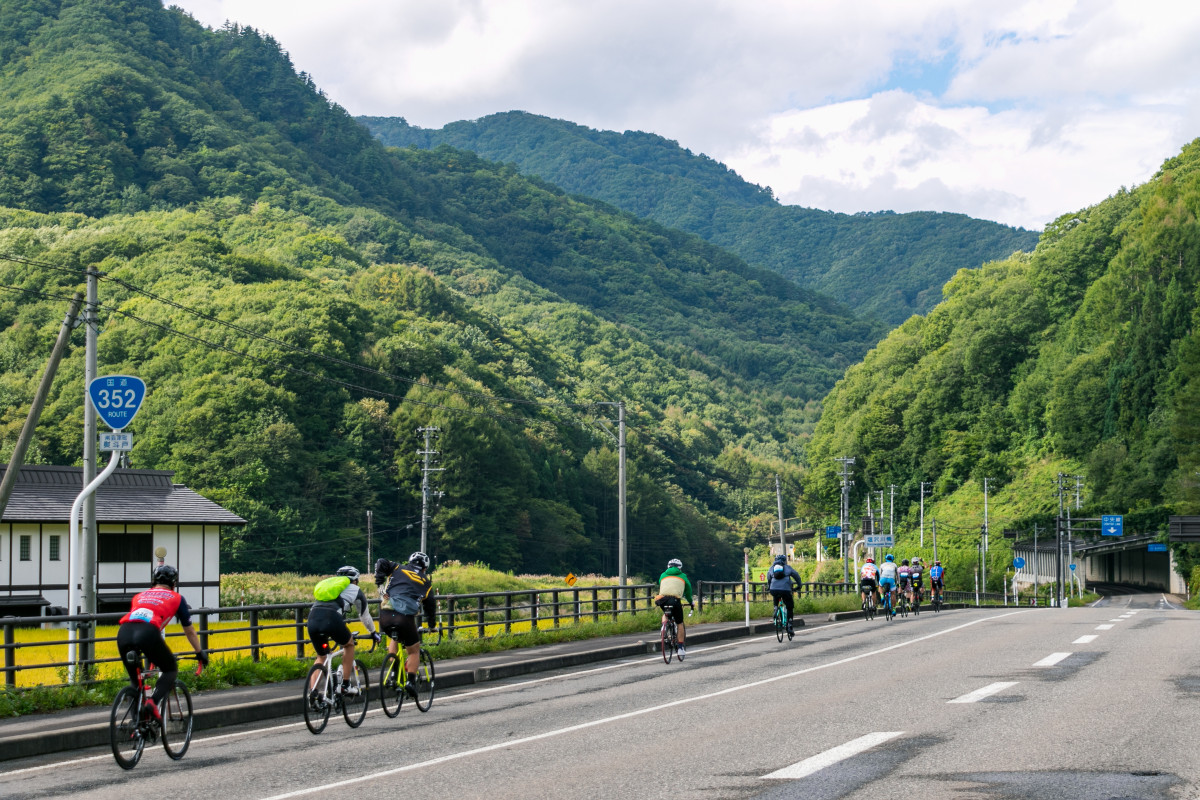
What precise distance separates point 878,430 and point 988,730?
119 metres

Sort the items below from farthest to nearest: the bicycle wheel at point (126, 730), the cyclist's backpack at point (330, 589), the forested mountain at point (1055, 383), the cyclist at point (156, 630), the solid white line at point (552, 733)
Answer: the forested mountain at point (1055, 383), the cyclist's backpack at point (330, 589), the cyclist at point (156, 630), the bicycle wheel at point (126, 730), the solid white line at point (552, 733)

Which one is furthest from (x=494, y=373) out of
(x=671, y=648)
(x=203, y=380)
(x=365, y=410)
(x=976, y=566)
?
(x=671, y=648)

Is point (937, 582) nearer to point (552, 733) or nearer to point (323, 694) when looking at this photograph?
point (552, 733)

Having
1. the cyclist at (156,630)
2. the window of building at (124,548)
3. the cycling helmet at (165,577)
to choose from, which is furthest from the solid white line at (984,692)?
the window of building at (124,548)

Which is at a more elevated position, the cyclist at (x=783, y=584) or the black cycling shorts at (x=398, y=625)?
the black cycling shorts at (x=398, y=625)

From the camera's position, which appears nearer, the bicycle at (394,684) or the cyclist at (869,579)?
the bicycle at (394,684)

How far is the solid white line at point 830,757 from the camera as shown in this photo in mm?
8500

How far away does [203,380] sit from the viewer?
78.8 meters

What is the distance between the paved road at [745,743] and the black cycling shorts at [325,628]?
95 centimetres

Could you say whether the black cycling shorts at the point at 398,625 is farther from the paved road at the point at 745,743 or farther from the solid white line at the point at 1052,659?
the solid white line at the point at 1052,659

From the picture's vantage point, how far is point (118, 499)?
47.6m

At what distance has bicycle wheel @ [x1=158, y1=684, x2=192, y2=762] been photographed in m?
10.6

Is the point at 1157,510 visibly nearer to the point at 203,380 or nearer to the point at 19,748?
the point at 203,380

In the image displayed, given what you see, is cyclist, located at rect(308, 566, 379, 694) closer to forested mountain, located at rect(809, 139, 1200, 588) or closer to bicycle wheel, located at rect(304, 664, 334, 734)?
bicycle wheel, located at rect(304, 664, 334, 734)
